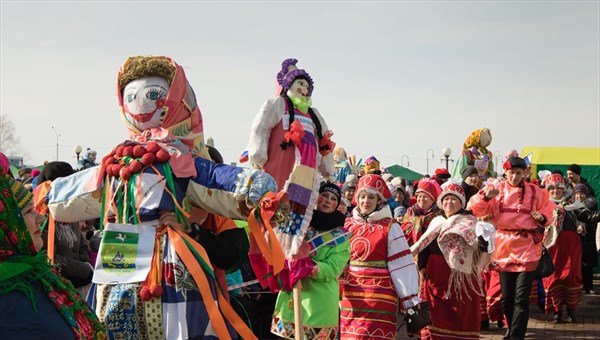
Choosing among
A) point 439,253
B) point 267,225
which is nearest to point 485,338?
point 439,253

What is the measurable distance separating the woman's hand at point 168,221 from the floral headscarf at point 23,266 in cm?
90

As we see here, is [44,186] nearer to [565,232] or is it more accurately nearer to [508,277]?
[508,277]

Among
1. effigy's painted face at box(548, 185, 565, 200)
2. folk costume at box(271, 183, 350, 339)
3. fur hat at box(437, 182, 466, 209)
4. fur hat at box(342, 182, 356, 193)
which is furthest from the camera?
effigy's painted face at box(548, 185, 565, 200)

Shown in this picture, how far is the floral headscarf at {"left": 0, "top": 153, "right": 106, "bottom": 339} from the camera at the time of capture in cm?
310

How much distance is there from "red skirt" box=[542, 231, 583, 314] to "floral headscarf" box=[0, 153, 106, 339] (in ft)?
30.7

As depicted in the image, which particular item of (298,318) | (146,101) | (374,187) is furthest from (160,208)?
(374,187)

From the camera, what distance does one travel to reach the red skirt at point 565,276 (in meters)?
11.5

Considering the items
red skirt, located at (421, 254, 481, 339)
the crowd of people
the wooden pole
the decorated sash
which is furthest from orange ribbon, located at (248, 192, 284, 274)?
red skirt, located at (421, 254, 481, 339)

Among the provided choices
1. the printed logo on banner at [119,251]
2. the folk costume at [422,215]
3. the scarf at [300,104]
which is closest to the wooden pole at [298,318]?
the printed logo on banner at [119,251]

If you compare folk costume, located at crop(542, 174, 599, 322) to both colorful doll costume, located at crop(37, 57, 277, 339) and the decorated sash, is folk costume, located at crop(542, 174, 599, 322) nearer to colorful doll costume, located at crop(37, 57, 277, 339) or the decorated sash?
the decorated sash

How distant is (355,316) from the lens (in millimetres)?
7273

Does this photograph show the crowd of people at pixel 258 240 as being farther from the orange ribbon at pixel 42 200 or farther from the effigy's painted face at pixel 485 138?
the effigy's painted face at pixel 485 138

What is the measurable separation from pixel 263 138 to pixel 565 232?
658cm

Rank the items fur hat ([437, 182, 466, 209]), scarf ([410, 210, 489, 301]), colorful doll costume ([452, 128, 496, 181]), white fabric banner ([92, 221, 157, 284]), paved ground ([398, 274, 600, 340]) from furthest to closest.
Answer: colorful doll costume ([452, 128, 496, 181]) → paved ground ([398, 274, 600, 340]) → fur hat ([437, 182, 466, 209]) → scarf ([410, 210, 489, 301]) → white fabric banner ([92, 221, 157, 284])
